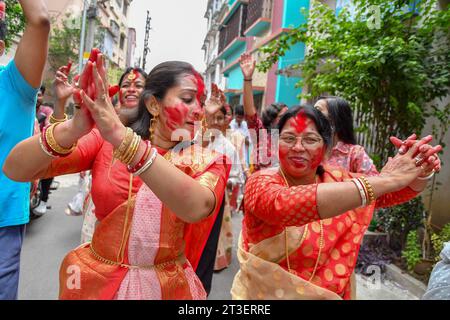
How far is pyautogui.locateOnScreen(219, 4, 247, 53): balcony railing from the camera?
17469 millimetres

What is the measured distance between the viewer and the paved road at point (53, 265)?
3186 mm

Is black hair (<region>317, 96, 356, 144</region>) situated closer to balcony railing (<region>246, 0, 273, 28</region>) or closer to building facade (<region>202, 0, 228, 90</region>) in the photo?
balcony railing (<region>246, 0, 273, 28</region>)

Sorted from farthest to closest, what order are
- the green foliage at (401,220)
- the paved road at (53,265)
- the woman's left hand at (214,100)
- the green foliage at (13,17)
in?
the green foliage at (13,17)
the green foliage at (401,220)
the paved road at (53,265)
the woman's left hand at (214,100)

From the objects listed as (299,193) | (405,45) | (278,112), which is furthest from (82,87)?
(405,45)

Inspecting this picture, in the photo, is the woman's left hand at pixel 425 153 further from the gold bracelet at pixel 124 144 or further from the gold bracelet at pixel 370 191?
the gold bracelet at pixel 124 144

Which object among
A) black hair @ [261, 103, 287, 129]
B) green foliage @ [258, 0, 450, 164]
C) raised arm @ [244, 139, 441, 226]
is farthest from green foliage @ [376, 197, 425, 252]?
raised arm @ [244, 139, 441, 226]

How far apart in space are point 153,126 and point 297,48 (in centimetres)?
965

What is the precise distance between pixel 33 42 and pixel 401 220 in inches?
155

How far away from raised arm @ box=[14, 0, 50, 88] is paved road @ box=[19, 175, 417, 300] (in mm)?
2112

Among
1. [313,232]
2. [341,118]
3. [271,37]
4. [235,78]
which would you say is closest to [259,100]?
[271,37]

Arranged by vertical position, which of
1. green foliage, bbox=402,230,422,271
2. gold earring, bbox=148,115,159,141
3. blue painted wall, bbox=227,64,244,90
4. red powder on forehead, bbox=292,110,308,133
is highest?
blue painted wall, bbox=227,64,244,90

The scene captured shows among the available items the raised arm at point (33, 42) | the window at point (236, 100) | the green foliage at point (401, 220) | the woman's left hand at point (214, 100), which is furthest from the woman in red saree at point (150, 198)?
the window at point (236, 100)

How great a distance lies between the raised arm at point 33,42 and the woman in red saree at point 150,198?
1.30 feet
